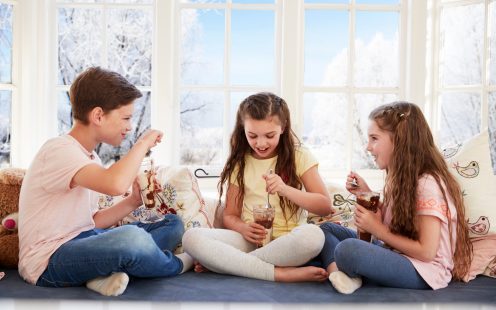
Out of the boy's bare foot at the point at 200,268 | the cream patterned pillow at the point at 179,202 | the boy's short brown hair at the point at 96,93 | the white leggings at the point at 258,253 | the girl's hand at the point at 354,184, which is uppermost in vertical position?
the boy's short brown hair at the point at 96,93

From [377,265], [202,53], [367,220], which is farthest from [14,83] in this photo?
[377,265]

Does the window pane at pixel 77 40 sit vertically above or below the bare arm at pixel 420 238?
above

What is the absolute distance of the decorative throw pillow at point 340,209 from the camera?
274cm

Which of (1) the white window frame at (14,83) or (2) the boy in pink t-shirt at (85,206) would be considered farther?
(1) the white window frame at (14,83)

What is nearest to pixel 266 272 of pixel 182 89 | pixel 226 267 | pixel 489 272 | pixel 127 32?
pixel 226 267

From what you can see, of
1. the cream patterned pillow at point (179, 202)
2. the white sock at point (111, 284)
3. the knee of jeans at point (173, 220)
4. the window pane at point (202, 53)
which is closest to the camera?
the white sock at point (111, 284)

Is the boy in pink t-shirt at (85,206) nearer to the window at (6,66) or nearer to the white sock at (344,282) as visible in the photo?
the white sock at (344,282)

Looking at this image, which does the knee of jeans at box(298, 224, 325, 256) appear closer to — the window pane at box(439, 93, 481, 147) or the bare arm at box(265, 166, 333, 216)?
the bare arm at box(265, 166, 333, 216)

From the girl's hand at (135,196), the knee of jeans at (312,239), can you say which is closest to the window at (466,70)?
the knee of jeans at (312,239)

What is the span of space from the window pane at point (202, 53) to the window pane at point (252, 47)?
9 centimetres

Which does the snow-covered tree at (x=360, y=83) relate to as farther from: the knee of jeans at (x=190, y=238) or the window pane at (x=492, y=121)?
the knee of jeans at (x=190, y=238)

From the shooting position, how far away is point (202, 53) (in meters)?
3.65

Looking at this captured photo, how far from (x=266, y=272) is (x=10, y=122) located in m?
2.03

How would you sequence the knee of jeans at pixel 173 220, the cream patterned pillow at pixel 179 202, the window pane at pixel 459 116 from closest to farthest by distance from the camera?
1. the knee of jeans at pixel 173 220
2. the cream patterned pillow at pixel 179 202
3. the window pane at pixel 459 116
